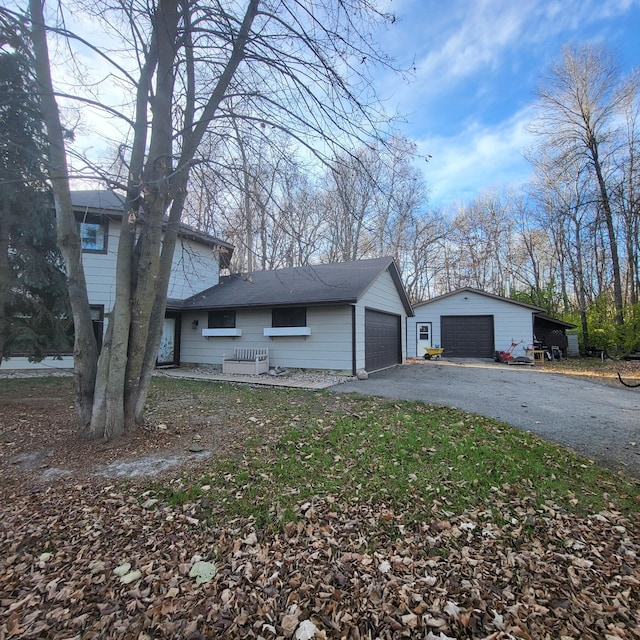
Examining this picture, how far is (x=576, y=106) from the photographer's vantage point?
16.7 m

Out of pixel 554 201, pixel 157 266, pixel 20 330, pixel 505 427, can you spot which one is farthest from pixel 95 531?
pixel 554 201

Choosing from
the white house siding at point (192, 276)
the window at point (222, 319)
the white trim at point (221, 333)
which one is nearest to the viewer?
the white trim at point (221, 333)

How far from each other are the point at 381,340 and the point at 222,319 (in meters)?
6.10

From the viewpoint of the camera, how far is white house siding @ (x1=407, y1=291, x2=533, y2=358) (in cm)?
1656

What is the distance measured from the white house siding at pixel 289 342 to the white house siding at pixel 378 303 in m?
0.43

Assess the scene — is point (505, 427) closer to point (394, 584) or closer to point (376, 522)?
point (376, 522)

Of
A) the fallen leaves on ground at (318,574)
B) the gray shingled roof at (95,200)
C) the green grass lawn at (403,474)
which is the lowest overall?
the fallen leaves on ground at (318,574)

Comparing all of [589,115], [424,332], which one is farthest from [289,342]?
[589,115]

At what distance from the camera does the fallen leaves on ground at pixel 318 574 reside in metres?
1.77

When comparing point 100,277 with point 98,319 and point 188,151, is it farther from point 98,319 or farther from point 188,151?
point 188,151

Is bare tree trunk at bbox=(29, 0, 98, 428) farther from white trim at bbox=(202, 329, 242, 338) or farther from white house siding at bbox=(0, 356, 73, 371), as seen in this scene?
white house siding at bbox=(0, 356, 73, 371)

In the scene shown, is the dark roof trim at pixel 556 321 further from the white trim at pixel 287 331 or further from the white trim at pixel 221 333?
the white trim at pixel 221 333

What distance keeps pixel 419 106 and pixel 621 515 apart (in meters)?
5.29

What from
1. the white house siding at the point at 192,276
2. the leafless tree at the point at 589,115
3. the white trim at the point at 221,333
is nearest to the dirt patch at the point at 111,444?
the white trim at the point at 221,333
